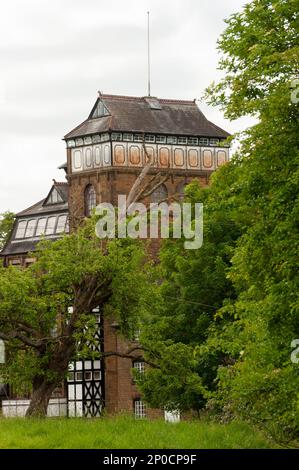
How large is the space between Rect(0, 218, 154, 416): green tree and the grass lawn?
33.7ft

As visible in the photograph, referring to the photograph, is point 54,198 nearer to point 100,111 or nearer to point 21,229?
point 21,229

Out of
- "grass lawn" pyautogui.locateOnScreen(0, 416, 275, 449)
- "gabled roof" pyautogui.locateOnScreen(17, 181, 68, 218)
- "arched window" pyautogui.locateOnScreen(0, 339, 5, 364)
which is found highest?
"gabled roof" pyautogui.locateOnScreen(17, 181, 68, 218)

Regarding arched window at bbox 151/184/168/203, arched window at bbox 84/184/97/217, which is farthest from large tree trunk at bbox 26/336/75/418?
arched window at bbox 84/184/97/217

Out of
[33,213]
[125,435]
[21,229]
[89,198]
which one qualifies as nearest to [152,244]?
[89,198]

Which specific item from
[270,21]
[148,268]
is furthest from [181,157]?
[270,21]

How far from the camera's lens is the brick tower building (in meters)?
76.2

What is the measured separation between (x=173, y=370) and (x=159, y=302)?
2298 millimetres

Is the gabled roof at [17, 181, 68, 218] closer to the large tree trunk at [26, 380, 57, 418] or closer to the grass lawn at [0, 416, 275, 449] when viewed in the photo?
the large tree trunk at [26, 380, 57, 418]

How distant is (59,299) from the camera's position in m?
40.4

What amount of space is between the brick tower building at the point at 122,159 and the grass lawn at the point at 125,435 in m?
45.9

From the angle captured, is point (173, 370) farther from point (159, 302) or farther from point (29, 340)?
point (29, 340)

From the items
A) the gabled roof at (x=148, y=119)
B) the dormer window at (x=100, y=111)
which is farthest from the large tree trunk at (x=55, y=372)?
the dormer window at (x=100, y=111)

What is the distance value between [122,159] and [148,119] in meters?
3.22
